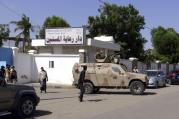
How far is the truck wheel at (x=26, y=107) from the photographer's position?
537 inches

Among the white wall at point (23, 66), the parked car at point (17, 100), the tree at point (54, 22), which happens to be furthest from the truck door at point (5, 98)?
the tree at point (54, 22)

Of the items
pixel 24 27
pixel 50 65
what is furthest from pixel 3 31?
pixel 50 65

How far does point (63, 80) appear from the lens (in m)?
34.2

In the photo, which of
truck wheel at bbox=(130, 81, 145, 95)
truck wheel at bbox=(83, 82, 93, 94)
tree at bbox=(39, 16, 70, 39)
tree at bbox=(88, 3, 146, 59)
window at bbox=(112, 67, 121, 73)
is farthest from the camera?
tree at bbox=(39, 16, 70, 39)

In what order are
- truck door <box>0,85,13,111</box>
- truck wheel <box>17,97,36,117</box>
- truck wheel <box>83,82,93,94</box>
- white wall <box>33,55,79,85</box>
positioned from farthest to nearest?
white wall <box>33,55,79,85</box> → truck wheel <box>83,82,93,94</box> → truck wheel <box>17,97,36,117</box> → truck door <box>0,85,13,111</box>

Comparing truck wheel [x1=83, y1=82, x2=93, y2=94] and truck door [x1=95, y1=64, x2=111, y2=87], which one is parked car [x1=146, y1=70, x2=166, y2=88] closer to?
truck door [x1=95, y1=64, x2=111, y2=87]

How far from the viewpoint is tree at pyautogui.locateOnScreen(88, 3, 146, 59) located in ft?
182

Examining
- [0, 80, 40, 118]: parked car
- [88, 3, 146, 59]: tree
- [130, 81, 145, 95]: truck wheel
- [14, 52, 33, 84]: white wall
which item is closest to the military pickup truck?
[130, 81, 145, 95]: truck wheel

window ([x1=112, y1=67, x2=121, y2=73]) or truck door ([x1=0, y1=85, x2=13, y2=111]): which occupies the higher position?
window ([x1=112, y1=67, x2=121, y2=73])

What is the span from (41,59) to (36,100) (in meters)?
20.8

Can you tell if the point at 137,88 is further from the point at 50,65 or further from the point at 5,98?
the point at 5,98

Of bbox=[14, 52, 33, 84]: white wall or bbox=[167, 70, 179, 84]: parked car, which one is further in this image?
bbox=[167, 70, 179, 84]: parked car

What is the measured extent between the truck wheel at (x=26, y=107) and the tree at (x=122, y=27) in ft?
133

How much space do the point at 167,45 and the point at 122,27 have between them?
16528 millimetres
